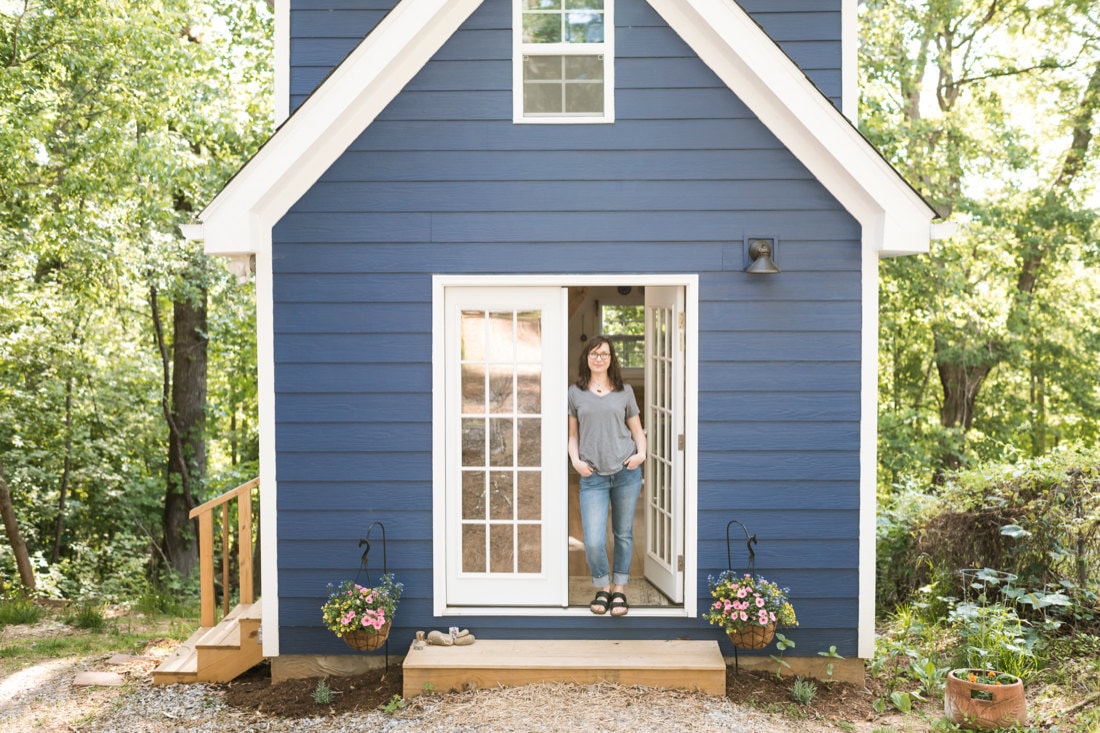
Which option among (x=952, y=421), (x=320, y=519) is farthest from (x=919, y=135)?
(x=320, y=519)

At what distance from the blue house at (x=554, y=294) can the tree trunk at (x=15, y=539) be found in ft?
19.4

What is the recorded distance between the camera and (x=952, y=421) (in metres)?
12.9

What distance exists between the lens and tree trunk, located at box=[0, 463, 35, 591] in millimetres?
9383

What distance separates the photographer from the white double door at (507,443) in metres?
5.07

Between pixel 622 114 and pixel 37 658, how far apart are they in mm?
5150

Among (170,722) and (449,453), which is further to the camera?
(449,453)

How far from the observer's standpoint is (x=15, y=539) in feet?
31.3

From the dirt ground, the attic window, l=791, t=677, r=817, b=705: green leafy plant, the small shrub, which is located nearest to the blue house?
the attic window

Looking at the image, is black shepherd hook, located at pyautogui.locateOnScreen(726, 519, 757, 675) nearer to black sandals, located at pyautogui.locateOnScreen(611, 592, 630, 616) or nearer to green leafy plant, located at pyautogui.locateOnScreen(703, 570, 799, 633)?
green leafy plant, located at pyautogui.locateOnScreen(703, 570, 799, 633)

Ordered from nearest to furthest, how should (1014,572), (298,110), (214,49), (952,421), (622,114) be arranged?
(298,110) → (622,114) → (1014,572) → (214,49) → (952,421)

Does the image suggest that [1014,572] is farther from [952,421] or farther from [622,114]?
[952,421]

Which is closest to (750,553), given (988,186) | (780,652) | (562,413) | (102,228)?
(780,652)

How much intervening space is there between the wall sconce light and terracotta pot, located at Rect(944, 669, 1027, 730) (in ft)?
7.35

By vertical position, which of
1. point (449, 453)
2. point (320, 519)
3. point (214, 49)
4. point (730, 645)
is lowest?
point (730, 645)
